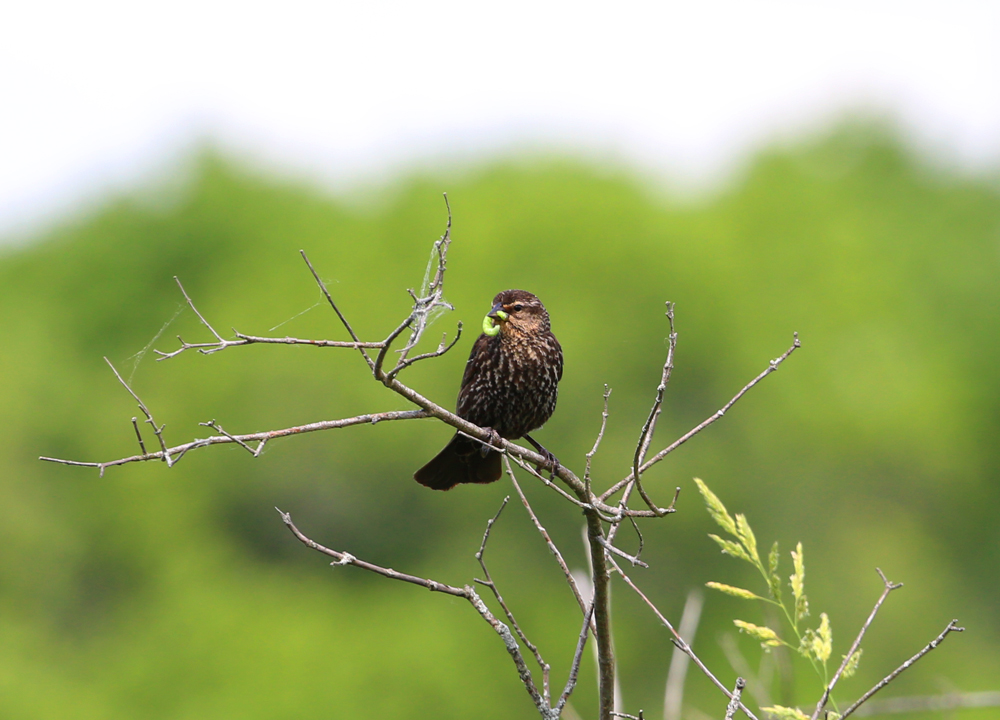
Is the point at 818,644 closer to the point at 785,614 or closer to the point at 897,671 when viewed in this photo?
the point at 785,614

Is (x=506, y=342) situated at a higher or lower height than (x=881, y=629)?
higher

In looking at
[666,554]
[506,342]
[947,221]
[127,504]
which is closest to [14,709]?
[127,504]

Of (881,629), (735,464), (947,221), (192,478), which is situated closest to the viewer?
(881,629)

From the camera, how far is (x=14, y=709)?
21.6 metres

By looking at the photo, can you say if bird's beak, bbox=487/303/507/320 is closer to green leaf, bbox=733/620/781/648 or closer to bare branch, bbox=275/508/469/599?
bare branch, bbox=275/508/469/599

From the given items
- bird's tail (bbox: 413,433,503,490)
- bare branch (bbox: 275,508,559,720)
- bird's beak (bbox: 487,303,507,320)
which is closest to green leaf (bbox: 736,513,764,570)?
bare branch (bbox: 275,508,559,720)

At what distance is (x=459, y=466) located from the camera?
4.71 metres

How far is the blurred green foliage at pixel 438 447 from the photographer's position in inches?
882

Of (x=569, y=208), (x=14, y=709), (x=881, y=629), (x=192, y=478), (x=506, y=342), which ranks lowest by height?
(x=14, y=709)

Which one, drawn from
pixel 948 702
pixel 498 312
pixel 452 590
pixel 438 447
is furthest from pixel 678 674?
pixel 438 447

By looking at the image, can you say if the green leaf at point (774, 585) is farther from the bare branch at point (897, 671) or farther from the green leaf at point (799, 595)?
the bare branch at point (897, 671)

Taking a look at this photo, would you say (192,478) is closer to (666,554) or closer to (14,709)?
(14,709)

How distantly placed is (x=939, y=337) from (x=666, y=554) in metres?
19.4

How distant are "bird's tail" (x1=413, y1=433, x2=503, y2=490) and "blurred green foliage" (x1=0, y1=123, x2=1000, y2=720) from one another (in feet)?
45.3
